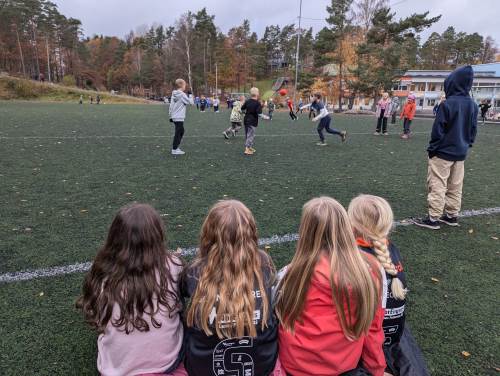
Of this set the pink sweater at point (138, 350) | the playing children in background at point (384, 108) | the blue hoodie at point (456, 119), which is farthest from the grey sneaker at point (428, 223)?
the playing children in background at point (384, 108)

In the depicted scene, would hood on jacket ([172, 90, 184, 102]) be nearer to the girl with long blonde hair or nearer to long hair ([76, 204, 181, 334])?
long hair ([76, 204, 181, 334])

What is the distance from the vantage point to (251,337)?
2008 millimetres

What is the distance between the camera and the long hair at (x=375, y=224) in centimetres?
237

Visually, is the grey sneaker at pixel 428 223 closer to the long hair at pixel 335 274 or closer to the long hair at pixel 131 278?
the long hair at pixel 335 274

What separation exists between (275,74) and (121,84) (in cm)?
3928

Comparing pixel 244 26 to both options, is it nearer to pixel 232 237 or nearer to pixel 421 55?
pixel 421 55

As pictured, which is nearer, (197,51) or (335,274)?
(335,274)

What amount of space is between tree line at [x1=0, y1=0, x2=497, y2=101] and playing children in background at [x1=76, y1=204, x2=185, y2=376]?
43.1 meters

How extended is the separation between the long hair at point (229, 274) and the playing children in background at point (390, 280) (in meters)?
0.74

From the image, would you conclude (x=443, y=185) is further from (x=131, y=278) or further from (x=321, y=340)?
(x=131, y=278)

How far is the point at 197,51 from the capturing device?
2675 inches

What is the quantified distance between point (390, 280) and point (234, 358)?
1.07 meters

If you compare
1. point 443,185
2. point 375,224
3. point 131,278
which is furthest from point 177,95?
point 131,278

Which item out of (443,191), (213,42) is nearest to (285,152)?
(443,191)
